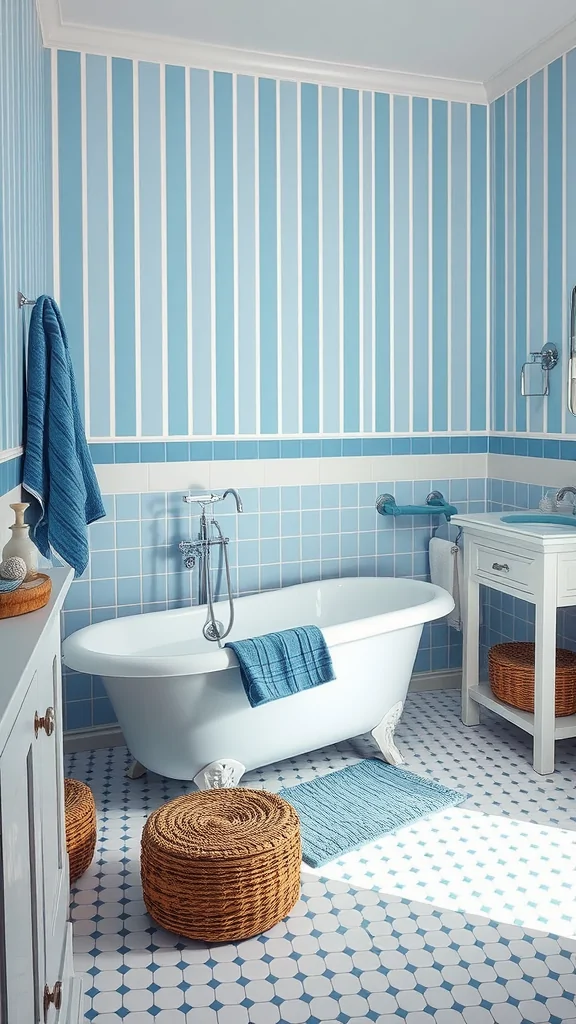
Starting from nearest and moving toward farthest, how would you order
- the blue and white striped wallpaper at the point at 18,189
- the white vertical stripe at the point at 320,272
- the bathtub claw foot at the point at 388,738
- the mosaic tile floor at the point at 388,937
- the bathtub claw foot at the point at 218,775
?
the mosaic tile floor at the point at 388,937, the blue and white striped wallpaper at the point at 18,189, the bathtub claw foot at the point at 218,775, the bathtub claw foot at the point at 388,738, the white vertical stripe at the point at 320,272

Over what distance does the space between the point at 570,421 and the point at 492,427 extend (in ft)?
2.07

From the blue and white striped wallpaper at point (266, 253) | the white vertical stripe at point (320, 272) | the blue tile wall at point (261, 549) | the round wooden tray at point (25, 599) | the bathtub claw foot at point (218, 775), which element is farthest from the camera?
the white vertical stripe at point (320, 272)

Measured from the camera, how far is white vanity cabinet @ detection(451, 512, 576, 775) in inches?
123

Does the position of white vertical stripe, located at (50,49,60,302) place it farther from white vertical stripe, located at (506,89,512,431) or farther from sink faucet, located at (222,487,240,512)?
white vertical stripe, located at (506,89,512,431)

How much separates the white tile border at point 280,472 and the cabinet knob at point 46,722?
6.48ft

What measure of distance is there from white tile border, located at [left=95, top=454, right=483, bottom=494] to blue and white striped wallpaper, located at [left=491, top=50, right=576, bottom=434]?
31cm

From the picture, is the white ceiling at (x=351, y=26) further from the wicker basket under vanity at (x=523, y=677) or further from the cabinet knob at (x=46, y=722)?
the cabinet knob at (x=46, y=722)

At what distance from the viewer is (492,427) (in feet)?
13.9

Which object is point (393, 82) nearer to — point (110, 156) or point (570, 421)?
point (110, 156)

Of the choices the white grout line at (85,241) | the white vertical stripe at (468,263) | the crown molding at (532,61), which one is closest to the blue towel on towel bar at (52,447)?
the white grout line at (85,241)

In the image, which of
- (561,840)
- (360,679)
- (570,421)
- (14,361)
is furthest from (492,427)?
(14,361)

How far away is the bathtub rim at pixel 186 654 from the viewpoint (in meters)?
2.71

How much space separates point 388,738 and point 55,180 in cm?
252

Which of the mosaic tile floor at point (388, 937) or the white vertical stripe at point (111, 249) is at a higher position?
the white vertical stripe at point (111, 249)
